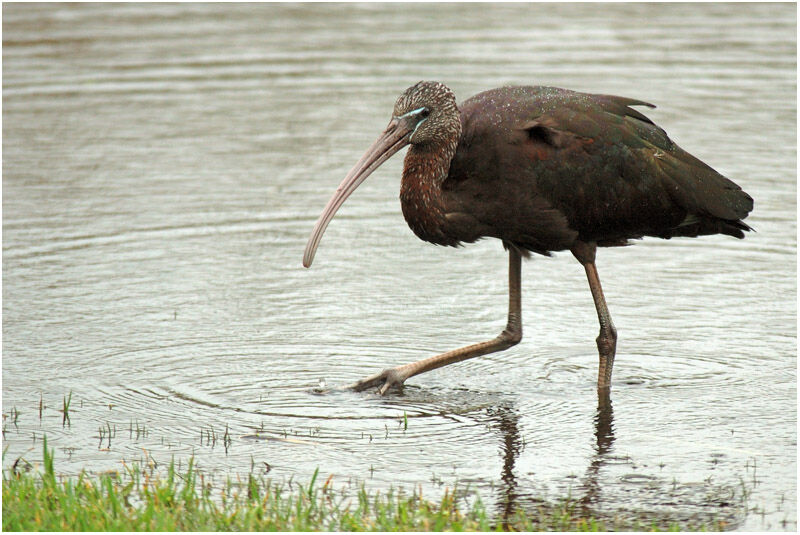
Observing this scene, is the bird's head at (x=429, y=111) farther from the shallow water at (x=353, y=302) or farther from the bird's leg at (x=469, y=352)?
the shallow water at (x=353, y=302)

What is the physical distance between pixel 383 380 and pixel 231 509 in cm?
206

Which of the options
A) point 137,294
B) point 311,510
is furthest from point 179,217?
point 311,510

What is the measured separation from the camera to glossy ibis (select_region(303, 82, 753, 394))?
6.89m

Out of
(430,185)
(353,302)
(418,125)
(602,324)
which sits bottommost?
(602,324)

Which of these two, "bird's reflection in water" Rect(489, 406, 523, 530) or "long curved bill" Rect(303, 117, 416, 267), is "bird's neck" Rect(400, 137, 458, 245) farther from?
"bird's reflection in water" Rect(489, 406, 523, 530)

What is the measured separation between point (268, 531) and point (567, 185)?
8.82 feet

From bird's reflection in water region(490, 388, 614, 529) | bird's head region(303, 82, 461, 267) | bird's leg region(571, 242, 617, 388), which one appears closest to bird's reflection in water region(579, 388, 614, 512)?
bird's reflection in water region(490, 388, 614, 529)

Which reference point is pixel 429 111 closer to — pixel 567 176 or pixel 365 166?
pixel 365 166

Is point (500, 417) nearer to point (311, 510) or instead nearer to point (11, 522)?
point (311, 510)

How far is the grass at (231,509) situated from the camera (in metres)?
5.23

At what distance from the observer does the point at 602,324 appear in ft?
24.5

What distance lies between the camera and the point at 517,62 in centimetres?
1678

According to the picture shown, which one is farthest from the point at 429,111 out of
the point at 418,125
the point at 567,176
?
the point at 567,176

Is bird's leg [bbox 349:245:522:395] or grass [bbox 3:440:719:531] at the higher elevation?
bird's leg [bbox 349:245:522:395]
